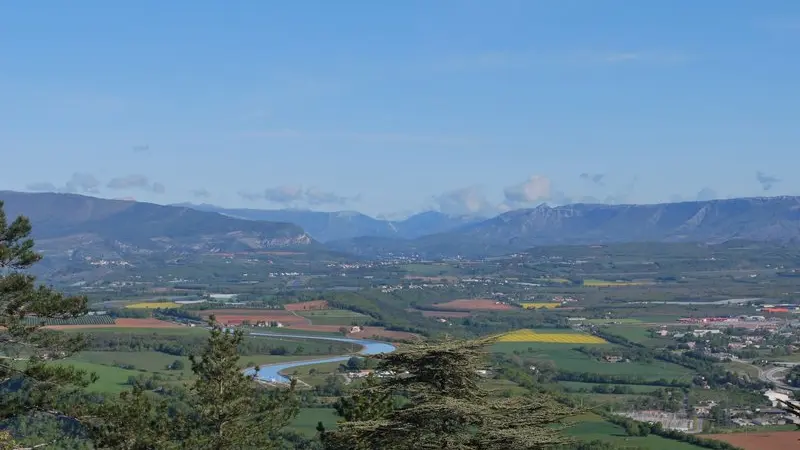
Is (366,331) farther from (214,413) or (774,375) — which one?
(214,413)

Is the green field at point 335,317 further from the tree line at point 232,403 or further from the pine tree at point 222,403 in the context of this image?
the pine tree at point 222,403

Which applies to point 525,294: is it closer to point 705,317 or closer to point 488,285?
point 488,285

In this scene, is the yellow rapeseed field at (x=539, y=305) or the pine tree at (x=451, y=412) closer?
the pine tree at (x=451, y=412)

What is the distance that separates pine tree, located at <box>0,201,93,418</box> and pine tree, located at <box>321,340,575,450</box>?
6.31 metres

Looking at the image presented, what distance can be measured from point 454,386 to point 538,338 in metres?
89.8

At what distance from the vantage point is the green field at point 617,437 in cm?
4675

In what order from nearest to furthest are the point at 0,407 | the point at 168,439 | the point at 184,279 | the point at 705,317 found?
1. the point at 0,407
2. the point at 168,439
3. the point at 705,317
4. the point at 184,279

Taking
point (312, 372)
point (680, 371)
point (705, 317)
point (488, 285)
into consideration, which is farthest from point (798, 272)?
point (312, 372)

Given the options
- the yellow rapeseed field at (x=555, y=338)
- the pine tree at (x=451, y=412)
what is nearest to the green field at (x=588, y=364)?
the yellow rapeseed field at (x=555, y=338)

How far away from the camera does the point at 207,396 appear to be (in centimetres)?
2183

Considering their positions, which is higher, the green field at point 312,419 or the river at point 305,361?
the green field at point 312,419

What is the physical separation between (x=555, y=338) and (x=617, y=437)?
53857 mm

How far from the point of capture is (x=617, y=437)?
48.8m

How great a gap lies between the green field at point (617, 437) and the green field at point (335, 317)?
62.6 m
